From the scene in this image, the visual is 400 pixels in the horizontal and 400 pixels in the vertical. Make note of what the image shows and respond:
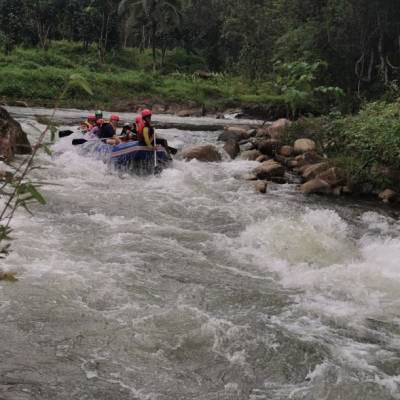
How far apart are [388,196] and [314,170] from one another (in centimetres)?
185

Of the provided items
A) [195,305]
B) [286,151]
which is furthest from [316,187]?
[195,305]

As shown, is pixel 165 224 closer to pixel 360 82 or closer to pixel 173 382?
pixel 173 382

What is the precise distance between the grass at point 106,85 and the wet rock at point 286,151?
1362cm

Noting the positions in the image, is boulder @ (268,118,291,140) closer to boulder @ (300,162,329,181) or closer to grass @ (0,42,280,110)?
boulder @ (300,162,329,181)

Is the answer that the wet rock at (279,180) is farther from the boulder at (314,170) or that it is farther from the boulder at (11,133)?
the boulder at (11,133)

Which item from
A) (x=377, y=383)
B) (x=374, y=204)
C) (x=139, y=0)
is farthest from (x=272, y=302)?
(x=139, y=0)

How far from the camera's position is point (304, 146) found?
14.3 metres

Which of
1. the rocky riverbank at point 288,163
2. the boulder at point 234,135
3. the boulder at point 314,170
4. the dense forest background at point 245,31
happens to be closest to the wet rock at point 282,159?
the rocky riverbank at point 288,163

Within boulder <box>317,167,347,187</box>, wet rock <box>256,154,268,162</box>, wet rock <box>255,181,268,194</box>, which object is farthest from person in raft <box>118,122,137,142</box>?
boulder <box>317,167,347,187</box>

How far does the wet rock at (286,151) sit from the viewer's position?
47.4ft

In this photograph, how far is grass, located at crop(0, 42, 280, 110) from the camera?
90.4ft

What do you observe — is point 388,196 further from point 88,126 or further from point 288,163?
point 88,126

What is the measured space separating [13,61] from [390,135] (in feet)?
79.0

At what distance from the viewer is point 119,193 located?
10109 millimetres
